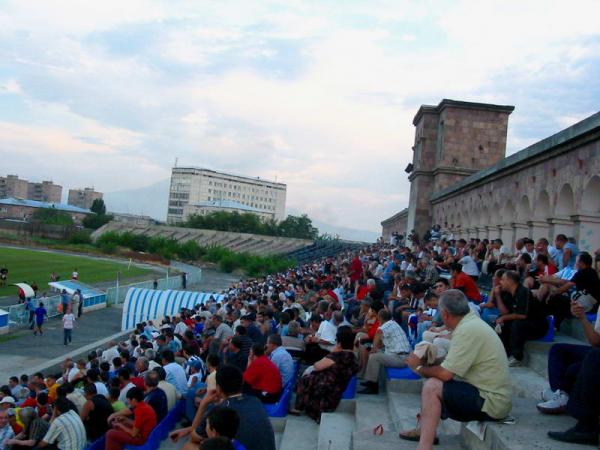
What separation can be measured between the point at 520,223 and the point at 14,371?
15.0 m

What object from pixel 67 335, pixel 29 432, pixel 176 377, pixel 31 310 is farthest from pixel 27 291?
pixel 29 432

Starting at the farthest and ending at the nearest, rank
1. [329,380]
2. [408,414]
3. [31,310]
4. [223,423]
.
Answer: [31,310], [329,380], [408,414], [223,423]

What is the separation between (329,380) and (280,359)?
3.23 ft

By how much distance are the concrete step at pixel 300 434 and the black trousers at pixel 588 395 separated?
306cm

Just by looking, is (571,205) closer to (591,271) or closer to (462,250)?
(462,250)

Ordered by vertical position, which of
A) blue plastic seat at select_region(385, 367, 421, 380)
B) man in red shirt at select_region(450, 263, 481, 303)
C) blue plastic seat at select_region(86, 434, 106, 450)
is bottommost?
blue plastic seat at select_region(86, 434, 106, 450)

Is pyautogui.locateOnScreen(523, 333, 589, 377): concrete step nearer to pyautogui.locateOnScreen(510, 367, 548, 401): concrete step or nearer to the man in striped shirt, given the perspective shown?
pyautogui.locateOnScreen(510, 367, 548, 401): concrete step

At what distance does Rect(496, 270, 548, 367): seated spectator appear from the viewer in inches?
280

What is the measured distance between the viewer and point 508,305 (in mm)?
7387

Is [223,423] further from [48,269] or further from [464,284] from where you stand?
[48,269]

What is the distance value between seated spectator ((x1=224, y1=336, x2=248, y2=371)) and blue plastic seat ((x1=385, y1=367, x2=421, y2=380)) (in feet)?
6.79

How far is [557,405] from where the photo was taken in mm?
5434

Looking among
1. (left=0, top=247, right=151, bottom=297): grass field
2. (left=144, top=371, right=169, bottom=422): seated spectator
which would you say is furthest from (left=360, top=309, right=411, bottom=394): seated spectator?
(left=0, top=247, right=151, bottom=297): grass field

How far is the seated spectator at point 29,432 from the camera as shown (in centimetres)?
770
